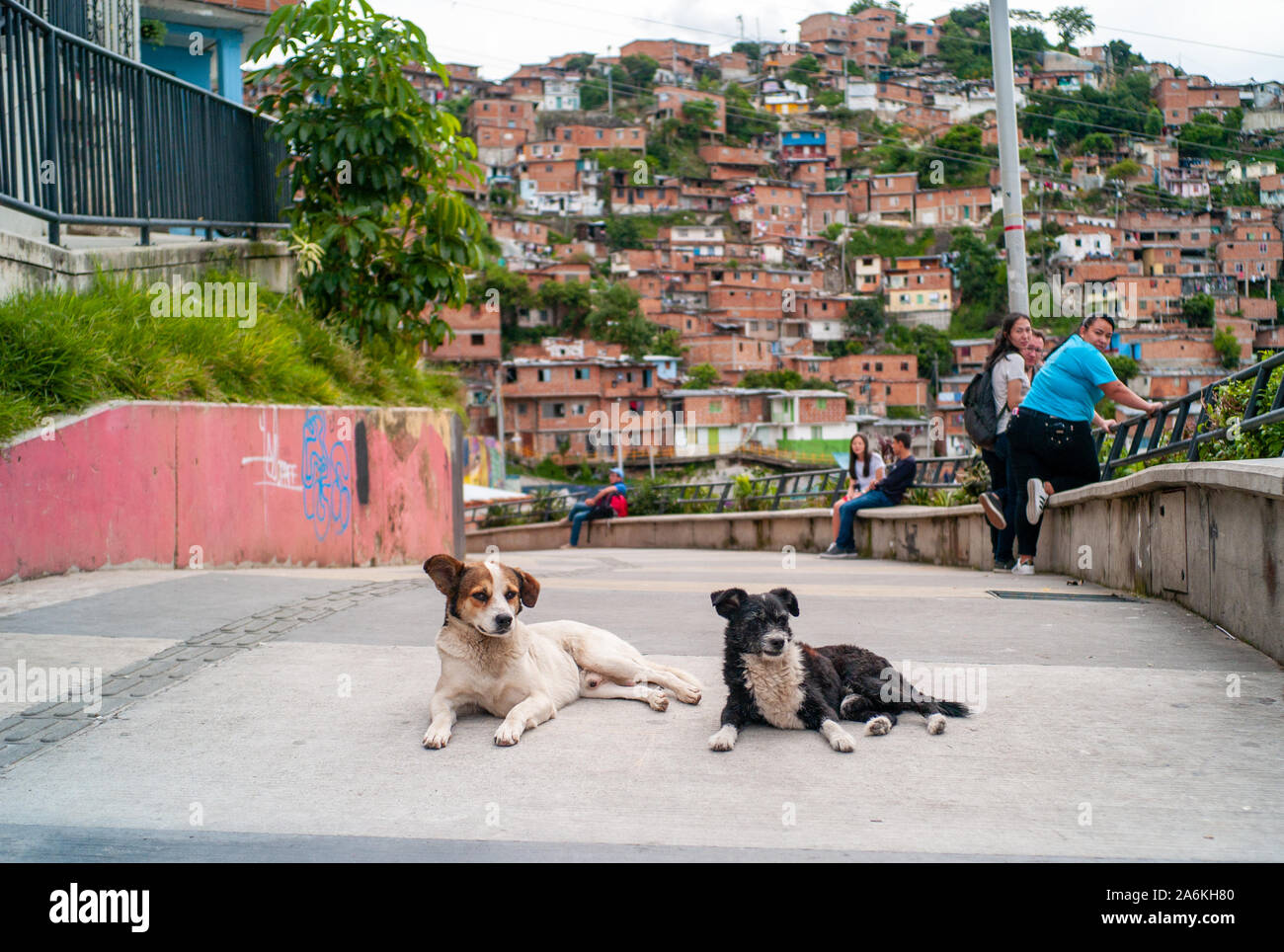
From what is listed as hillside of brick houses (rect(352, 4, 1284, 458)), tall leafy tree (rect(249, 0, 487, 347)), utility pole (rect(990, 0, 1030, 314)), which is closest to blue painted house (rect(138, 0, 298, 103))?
tall leafy tree (rect(249, 0, 487, 347))

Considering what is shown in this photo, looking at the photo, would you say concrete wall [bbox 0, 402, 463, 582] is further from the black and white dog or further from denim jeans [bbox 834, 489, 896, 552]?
denim jeans [bbox 834, 489, 896, 552]

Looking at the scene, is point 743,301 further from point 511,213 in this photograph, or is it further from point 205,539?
point 205,539

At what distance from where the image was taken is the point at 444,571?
490cm

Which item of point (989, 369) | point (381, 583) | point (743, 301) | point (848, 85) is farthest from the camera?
point (848, 85)

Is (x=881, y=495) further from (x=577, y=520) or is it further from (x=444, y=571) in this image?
(x=444, y=571)

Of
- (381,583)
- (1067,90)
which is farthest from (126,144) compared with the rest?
(1067,90)

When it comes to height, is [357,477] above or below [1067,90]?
below

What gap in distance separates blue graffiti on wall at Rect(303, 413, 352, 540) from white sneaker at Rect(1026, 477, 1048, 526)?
6.44 m

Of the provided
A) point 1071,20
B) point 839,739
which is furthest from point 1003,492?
point 1071,20

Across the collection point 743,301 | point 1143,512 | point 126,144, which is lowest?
point 1143,512

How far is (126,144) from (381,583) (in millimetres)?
5351

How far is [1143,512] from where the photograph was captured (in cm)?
882

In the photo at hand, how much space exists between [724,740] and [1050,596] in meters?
5.36

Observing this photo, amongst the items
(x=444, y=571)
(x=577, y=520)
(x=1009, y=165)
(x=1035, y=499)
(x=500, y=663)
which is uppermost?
(x=1009, y=165)
